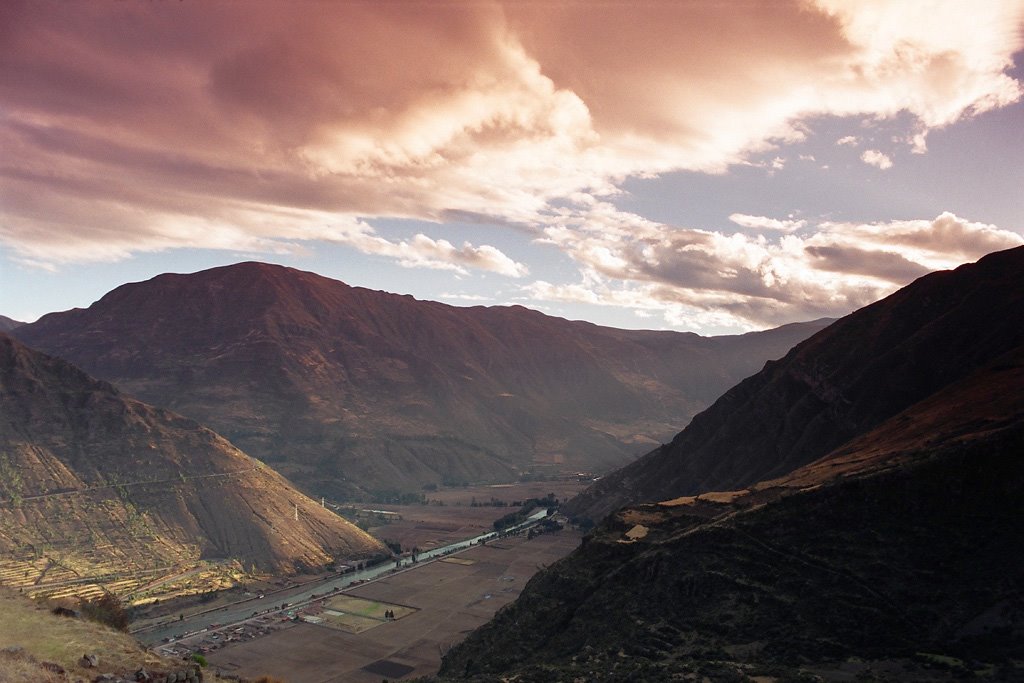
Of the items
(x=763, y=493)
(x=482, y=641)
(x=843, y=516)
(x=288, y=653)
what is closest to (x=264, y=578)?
(x=288, y=653)

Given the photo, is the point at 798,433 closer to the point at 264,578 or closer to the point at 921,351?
the point at 921,351

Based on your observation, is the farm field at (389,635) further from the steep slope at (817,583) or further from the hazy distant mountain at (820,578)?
the hazy distant mountain at (820,578)

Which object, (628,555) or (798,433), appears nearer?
(628,555)

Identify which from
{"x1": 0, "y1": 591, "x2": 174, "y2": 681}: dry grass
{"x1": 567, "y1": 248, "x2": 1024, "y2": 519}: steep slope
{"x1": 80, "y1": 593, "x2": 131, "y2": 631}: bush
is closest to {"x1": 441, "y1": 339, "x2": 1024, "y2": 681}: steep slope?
{"x1": 0, "y1": 591, "x2": 174, "y2": 681}: dry grass

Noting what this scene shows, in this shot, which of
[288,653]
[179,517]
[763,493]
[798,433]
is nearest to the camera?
[763,493]

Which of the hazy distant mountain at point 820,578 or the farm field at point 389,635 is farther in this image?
the farm field at point 389,635

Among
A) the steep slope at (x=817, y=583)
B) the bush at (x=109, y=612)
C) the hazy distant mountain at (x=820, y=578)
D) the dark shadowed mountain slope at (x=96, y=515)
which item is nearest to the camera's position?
the hazy distant mountain at (x=820, y=578)

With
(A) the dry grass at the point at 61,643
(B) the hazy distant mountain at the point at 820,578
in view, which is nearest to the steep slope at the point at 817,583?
(B) the hazy distant mountain at the point at 820,578

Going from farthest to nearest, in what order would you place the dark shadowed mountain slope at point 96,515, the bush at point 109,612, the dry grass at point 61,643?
the dark shadowed mountain slope at point 96,515 < the bush at point 109,612 < the dry grass at point 61,643
